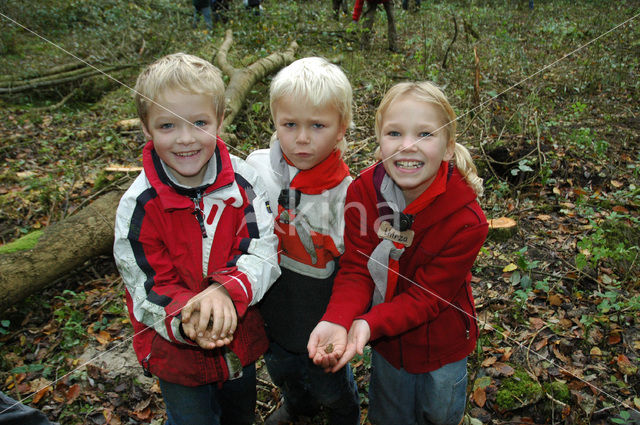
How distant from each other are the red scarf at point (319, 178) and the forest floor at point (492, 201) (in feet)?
4.62

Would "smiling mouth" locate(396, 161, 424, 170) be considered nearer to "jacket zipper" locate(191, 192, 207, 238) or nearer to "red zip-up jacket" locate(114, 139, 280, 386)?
"red zip-up jacket" locate(114, 139, 280, 386)

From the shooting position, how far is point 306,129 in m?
1.94

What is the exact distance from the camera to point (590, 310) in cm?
310

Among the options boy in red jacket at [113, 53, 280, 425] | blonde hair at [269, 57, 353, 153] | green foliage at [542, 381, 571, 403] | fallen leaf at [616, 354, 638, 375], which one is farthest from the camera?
fallen leaf at [616, 354, 638, 375]

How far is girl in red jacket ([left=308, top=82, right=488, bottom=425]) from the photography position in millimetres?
1827

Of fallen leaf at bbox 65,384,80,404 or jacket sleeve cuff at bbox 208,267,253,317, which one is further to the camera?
fallen leaf at bbox 65,384,80,404

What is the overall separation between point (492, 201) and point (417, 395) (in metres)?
2.71

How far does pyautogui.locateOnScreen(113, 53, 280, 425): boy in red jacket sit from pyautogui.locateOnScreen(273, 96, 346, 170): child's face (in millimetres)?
258

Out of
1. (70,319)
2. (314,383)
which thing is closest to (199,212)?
(314,383)

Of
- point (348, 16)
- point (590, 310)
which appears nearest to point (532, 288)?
point (590, 310)

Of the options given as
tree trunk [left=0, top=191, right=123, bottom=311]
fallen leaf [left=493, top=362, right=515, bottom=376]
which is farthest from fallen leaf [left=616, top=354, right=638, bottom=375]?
tree trunk [left=0, top=191, right=123, bottom=311]

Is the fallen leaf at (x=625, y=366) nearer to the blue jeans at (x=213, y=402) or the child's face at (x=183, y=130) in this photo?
the blue jeans at (x=213, y=402)

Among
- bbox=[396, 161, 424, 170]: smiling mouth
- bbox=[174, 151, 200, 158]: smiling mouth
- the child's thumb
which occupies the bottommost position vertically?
the child's thumb

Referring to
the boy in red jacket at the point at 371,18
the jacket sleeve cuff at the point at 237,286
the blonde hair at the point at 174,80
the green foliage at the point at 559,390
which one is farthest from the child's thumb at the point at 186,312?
the boy in red jacket at the point at 371,18
